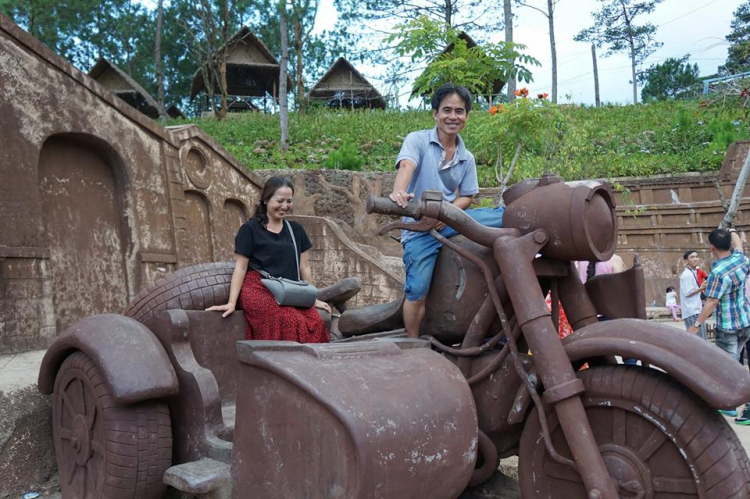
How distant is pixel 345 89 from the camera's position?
104 feet

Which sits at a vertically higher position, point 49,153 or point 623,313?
point 49,153

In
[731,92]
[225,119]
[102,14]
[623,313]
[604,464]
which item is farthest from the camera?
[102,14]

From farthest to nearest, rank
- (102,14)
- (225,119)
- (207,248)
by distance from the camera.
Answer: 1. (102,14)
2. (225,119)
3. (207,248)

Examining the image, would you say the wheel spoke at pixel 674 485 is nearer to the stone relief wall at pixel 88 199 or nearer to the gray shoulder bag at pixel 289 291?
the gray shoulder bag at pixel 289 291

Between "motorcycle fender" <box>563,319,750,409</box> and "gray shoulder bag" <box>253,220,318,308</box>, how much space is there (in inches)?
61.2

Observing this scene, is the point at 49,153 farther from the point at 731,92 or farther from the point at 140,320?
the point at 731,92

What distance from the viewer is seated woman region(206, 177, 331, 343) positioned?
11.1ft

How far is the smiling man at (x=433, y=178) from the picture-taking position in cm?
292

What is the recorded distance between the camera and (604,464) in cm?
222

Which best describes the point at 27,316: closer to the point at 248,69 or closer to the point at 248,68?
the point at 248,68

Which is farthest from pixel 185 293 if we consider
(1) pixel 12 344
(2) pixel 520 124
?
(2) pixel 520 124

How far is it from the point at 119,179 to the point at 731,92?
13.3 metres

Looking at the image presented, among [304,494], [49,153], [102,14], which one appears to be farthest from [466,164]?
[102,14]

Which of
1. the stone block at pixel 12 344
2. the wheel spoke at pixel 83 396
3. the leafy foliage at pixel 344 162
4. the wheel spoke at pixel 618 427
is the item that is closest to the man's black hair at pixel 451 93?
the wheel spoke at pixel 618 427
